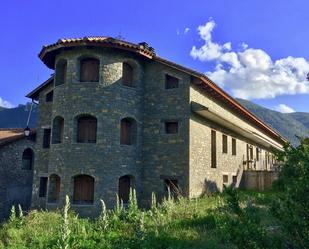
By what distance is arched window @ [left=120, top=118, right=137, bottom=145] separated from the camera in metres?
17.0

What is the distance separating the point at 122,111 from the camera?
16656 mm

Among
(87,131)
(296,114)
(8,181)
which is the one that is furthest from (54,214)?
(296,114)

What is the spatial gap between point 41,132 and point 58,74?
13.0 feet

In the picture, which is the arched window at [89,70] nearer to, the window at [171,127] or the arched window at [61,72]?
the arched window at [61,72]

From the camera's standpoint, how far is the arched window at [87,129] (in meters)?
16.6

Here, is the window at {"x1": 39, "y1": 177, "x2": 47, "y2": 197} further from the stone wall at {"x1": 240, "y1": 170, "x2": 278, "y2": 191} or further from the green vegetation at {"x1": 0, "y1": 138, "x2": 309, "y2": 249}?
the stone wall at {"x1": 240, "y1": 170, "x2": 278, "y2": 191}

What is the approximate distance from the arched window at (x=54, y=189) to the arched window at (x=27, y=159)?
5.59m

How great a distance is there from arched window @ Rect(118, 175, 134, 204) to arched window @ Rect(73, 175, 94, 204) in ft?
4.34

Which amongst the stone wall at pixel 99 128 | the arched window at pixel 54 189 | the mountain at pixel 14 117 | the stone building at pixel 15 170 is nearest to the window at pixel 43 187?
the arched window at pixel 54 189

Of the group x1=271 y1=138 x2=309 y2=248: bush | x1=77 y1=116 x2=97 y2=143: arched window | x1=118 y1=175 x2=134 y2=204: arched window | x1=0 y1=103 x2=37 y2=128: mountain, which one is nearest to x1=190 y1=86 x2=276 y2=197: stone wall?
x1=118 y1=175 x2=134 y2=204: arched window

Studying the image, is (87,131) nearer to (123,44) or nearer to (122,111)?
(122,111)

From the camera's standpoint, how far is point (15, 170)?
69.4 feet

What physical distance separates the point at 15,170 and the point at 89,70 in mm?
8606

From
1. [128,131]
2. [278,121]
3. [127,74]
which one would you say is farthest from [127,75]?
[278,121]
